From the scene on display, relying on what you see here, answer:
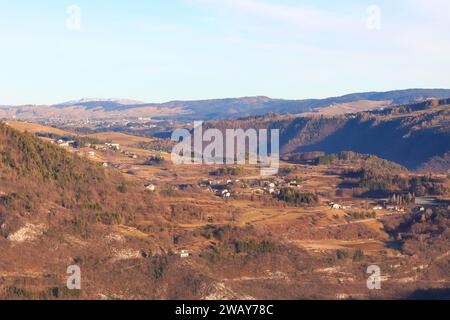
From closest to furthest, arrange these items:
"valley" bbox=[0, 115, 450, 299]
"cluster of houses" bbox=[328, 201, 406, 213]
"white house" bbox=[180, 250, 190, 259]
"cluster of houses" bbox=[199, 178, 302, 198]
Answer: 1. "valley" bbox=[0, 115, 450, 299]
2. "white house" bbox=[180, 250, 190, 259]
3. "cluster of houses" bbox=[328, 201, 406, 213]
4. "cluster of houses" bbox=[199, 178, 302, 198]

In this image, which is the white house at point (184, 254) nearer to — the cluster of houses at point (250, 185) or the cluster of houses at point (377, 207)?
the cluster of houses at point (377, 207)

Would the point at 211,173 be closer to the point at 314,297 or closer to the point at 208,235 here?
the point at 208,235

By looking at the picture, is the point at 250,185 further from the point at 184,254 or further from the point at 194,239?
the point at 184,254

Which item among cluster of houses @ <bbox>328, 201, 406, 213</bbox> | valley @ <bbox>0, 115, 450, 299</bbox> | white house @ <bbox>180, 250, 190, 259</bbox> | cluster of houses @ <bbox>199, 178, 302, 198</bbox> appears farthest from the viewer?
cluster of houses @ <bbox>199, 178, 302, 198</bbox>

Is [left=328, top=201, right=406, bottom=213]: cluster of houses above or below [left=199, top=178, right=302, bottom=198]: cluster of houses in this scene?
below

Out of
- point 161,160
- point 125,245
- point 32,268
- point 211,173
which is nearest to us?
point 32,268

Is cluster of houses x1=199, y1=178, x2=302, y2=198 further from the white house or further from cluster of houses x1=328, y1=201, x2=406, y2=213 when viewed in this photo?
the white house

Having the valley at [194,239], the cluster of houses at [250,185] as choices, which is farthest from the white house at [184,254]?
the cluster of houses at [250,185]

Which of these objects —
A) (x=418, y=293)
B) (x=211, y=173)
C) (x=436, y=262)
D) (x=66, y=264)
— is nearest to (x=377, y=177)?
(x=211, y=173)

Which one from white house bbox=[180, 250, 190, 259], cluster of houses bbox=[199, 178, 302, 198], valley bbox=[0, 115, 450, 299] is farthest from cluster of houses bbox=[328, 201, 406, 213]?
A: white house bbox=[180, 250, 190, 259]

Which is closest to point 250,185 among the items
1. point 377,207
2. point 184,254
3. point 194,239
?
point 377,207

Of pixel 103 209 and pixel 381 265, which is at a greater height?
pixel 103 209
